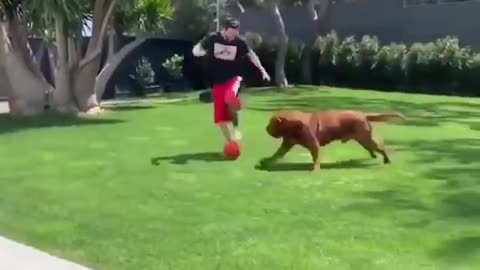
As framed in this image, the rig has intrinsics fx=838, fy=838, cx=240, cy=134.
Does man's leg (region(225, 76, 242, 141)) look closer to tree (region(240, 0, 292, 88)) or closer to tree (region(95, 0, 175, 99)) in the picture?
tree (region(95, 0, 175, 99))

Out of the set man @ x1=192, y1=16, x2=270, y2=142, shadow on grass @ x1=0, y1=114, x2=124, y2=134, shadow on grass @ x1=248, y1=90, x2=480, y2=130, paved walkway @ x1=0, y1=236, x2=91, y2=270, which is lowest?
shadow on grass @ x1=248, y1=90, x2=480, y2=130

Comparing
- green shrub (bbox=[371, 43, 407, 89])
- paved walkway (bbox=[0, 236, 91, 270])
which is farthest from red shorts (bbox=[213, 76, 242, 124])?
green shrub (bbox=[371, 43, 407, 89])

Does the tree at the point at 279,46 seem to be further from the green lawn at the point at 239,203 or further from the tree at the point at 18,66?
the green lawn at the point at 239,203

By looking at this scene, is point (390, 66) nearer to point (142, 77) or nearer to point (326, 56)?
point (326, 56)

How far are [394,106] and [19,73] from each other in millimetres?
9220

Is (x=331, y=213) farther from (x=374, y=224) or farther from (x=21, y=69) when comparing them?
(x=21, y=69)

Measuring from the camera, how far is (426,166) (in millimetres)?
10109

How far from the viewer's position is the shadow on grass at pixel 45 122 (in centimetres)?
1610

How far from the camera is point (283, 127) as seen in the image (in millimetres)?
9586

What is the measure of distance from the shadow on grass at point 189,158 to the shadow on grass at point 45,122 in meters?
5.29

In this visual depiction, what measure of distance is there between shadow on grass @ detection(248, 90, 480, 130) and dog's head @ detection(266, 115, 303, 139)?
6781 mm

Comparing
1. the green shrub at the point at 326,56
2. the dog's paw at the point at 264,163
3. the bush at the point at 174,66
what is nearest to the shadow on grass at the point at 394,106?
the dog's paw at the point at 264,163

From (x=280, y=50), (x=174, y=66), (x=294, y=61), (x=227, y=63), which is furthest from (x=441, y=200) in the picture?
(x=294, y=61)

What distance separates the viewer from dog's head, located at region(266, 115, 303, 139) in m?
9.53
